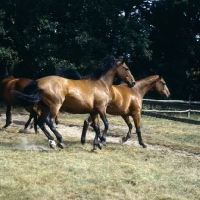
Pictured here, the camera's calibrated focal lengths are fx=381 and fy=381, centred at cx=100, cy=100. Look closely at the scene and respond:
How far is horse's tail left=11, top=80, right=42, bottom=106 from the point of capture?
7809mm

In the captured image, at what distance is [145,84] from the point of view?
1055 cm

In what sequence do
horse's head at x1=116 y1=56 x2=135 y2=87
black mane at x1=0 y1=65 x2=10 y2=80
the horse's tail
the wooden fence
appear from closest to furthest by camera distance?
the horse's tail < horse's head at x1=116 y1=56 x2=135 y2=87 < black mane at x1=0 y1=65 x2=10 y2=80 < the wooden fence

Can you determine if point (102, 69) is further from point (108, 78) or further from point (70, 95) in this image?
point (70, 95)

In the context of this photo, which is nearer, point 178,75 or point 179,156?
point 179,156

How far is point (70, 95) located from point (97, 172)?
2427 mm

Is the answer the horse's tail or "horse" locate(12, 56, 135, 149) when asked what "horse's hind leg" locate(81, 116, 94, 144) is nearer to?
"horse" locate(12, 56, 135, 149)

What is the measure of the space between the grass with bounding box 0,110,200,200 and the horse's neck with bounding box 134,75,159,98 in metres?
1.73

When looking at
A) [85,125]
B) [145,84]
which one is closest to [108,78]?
[85,125]

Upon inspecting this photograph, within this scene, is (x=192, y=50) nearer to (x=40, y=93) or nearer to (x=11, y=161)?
(x=40, y=93)

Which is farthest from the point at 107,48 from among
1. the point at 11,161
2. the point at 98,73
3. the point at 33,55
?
the point at 11,161

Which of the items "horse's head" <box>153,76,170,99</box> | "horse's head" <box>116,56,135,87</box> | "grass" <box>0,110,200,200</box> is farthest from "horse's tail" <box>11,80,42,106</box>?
"horse's head" <box>153,76,170,99</box>

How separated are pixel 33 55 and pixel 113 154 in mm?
11553

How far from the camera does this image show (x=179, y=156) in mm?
8266

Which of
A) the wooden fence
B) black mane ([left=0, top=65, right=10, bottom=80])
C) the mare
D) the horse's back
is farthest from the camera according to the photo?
the wooden fence
